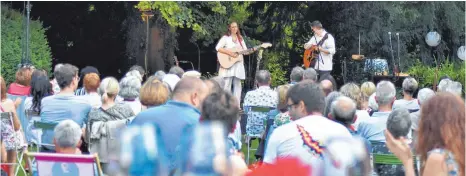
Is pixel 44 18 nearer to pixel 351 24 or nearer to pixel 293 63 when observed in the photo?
pixel 293 63

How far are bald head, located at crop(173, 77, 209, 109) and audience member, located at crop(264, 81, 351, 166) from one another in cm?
41

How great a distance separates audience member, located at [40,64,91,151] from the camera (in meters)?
6.53

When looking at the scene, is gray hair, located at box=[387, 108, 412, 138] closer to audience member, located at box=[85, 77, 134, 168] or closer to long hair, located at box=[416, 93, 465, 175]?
long hair, located at box=[416, 93, 465, 175]

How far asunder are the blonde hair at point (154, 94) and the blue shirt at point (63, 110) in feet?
3.45

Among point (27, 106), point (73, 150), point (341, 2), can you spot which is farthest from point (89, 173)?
point (341, 2)

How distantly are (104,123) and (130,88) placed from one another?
717mm

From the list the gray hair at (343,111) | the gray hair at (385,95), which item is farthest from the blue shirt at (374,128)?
the gray hair at (343,111)

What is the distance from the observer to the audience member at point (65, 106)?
6527 mm

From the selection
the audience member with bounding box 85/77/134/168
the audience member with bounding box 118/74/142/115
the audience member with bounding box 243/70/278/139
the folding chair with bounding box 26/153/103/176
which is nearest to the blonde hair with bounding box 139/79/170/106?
the audience member with bounding box 85/77/134/168

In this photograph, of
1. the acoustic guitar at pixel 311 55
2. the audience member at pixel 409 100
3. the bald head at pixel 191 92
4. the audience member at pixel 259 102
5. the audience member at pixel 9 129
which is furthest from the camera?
the acoustic guitar at pixel 311 55

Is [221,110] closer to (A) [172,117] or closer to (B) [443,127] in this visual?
(A) [172,117]

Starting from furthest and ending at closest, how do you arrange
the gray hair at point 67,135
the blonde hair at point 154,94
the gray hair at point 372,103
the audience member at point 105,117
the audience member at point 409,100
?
the gray hair at point 372,103 → the audience member at point 409,100 → the audience member at point 105,117 → the blonde hair at point 154,94 → the gray hair at point 67,135

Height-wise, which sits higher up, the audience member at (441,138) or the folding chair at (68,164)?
the audience member at (441,138)

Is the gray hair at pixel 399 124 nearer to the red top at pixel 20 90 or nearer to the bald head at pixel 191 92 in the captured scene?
the bald head at pixel 191 92
